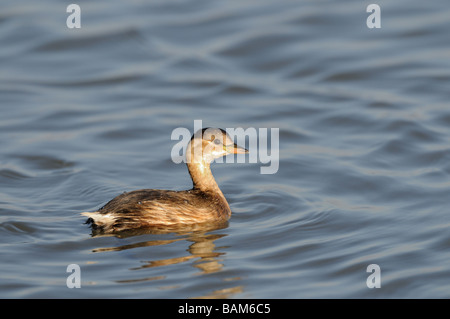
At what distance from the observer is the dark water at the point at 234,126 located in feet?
26.4

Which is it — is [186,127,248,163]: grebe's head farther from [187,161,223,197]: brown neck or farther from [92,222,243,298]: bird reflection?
[92,222,243,298]: bird reflection

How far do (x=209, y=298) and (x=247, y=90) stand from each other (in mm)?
6159

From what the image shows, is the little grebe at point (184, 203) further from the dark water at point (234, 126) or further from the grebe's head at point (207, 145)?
the dark water at point (234, 126)

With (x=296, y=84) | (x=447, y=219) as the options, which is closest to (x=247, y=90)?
(x=296, y=84)

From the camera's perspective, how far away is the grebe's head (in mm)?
9477

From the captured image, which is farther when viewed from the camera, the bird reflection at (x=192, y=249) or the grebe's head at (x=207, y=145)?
the grebe's head at (x=207, y=145)

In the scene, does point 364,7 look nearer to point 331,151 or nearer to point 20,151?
point 331,151

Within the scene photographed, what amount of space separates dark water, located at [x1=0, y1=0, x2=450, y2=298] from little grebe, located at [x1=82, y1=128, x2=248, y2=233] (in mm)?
179

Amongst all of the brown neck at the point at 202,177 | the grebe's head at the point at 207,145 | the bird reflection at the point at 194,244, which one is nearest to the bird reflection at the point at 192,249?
the bird reflection at the point at 194,244

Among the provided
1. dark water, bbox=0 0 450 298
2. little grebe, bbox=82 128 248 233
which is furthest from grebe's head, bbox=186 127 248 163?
dark water, bbox=0 0 450 298

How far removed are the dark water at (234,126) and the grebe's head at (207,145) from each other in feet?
2.28

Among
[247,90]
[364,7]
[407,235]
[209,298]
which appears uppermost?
[364,7]

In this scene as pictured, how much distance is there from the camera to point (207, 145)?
31.2ft

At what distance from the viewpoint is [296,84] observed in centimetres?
1355
